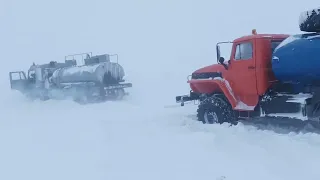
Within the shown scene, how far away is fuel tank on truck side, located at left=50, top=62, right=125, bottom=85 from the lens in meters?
18.0

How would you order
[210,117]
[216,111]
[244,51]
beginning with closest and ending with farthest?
1. [244,51]
2. [216,111]
3. [210,117]

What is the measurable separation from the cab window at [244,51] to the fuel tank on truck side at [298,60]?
73 cm

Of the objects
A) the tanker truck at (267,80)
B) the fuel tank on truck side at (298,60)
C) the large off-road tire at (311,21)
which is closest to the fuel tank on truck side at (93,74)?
the tanker truck at (267,80)

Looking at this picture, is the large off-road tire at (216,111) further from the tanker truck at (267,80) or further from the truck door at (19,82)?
the truck door at (19,82)

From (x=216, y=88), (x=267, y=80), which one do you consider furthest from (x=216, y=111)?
(x=267, y=80)

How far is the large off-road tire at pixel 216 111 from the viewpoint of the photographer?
9.48m

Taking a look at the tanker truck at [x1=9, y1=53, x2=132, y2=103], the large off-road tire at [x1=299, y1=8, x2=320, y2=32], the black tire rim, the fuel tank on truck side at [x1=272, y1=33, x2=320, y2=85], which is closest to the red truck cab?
the fuel tank on truck side at [x1=272, y1=33, x2=320, y2=85]

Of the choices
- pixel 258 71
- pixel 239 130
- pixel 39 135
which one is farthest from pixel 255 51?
pixel 39 135

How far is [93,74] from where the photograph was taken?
18.0m

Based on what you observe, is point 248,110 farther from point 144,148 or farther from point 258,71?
point 144,148

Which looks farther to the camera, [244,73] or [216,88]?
[216,88]

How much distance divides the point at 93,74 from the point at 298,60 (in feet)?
39.3

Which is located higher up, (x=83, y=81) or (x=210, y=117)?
(x=83, y=81)

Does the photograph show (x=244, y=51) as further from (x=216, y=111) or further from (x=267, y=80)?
(x=216, y=111)
